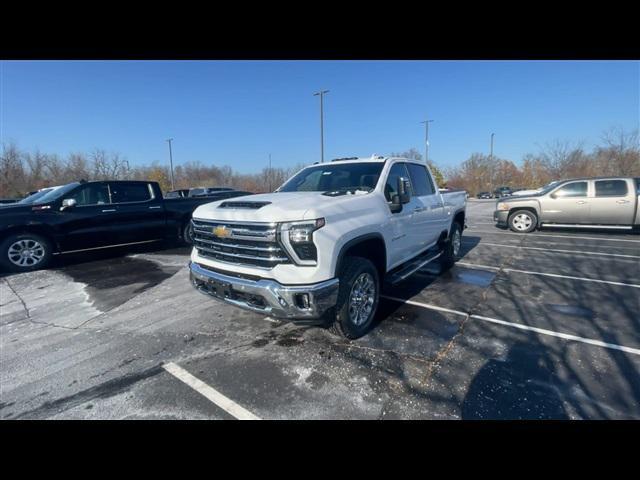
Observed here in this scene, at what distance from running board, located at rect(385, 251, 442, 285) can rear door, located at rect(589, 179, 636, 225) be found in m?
8.25

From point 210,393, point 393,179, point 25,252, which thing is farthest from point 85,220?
point 393,179

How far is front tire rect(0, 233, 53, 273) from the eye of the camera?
244 inches

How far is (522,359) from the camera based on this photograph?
2.90m

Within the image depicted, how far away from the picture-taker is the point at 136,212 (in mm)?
7742

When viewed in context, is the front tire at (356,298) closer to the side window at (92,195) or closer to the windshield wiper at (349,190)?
the windshield wiper at (349,190)

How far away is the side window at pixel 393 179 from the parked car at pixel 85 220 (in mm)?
6707

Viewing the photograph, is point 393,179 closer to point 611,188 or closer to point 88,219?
point 88,219

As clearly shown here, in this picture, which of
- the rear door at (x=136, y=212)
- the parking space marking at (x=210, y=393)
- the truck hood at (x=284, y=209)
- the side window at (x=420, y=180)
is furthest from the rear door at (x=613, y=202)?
the rear door at (x=136, y=212)

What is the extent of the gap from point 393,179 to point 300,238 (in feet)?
6.79

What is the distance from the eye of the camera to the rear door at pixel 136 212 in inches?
295
